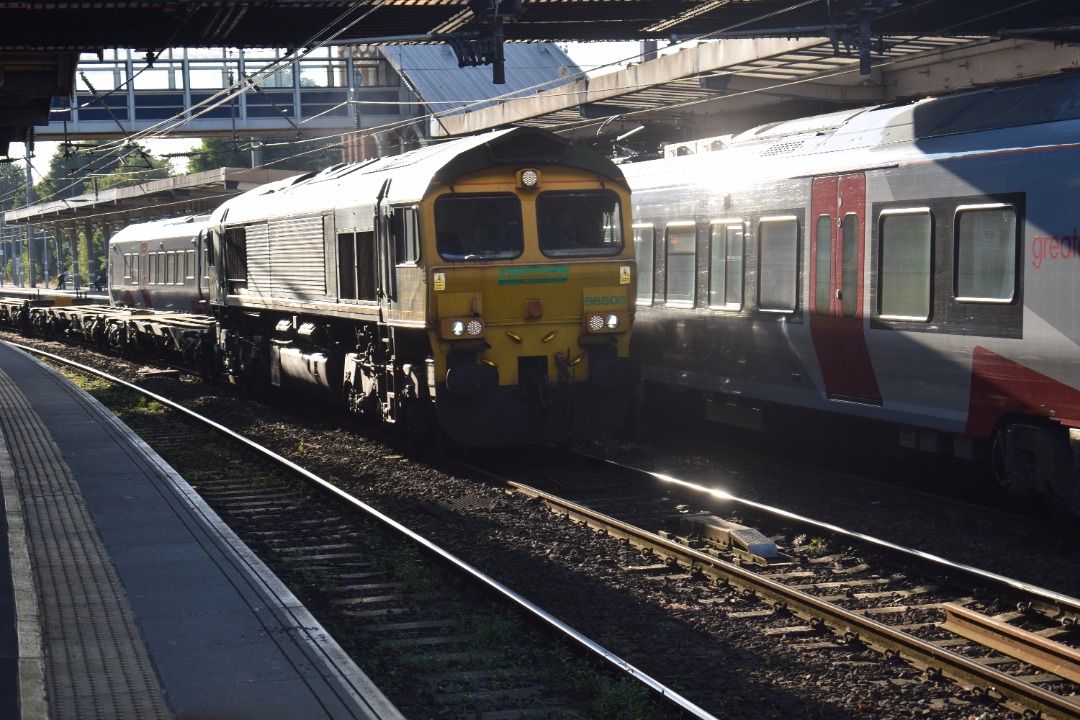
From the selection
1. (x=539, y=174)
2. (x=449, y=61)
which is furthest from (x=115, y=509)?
(x=449, y=61)

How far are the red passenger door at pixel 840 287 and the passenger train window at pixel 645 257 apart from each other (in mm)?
3401

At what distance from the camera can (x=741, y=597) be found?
28.1ft

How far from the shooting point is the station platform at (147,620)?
20.1 ft

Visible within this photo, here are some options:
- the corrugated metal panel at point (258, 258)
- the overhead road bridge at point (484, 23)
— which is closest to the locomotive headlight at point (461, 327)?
the overhead road bridge at point (484, 23)

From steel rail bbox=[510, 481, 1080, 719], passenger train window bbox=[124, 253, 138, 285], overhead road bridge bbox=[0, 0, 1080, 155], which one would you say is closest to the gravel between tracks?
steel rail bbox=[510, 481, 1080, 719]

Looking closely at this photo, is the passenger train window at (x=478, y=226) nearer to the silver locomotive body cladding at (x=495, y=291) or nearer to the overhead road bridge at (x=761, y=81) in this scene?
the silver locomotive body cladding at (x=495, y=291)

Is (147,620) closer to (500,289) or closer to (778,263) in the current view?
(500,289)

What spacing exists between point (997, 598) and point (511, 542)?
376 cm

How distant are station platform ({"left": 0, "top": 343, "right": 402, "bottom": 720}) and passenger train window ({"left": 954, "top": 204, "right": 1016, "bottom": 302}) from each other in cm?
612

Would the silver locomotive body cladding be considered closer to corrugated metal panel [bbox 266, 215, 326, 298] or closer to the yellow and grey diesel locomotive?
the yellow and grey diesel locomotive

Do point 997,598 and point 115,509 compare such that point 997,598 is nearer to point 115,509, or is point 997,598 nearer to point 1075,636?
point 1075,636

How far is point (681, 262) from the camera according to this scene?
1532cm

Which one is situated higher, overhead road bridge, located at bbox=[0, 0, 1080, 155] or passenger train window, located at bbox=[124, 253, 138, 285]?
overhead road bridge, located at bbox=[0, 0, 1080, 155]

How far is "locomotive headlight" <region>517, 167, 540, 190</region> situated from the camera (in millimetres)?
13531
